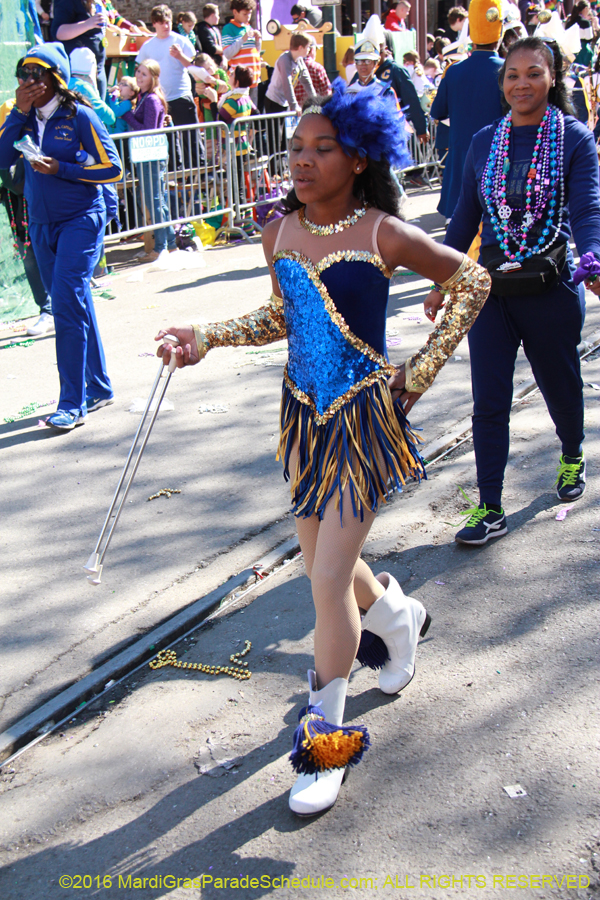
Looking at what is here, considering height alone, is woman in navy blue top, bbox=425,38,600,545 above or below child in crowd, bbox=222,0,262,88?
below

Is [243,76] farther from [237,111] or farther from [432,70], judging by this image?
[432,70]

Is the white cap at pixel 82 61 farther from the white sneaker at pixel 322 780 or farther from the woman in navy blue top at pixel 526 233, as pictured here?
the white sneaker at pixel 322 780

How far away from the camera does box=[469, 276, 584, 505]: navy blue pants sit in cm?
413

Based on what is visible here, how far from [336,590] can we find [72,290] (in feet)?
12.8

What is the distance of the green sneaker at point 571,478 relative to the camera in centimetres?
461

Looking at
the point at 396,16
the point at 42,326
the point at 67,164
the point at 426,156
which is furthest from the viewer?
the point at 396,16

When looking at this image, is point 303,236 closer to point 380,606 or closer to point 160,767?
point 380,606

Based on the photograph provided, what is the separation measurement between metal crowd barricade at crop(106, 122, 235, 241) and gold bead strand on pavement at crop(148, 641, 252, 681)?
6.95m

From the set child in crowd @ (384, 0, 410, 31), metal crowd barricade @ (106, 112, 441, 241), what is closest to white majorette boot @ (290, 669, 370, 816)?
metal crowd barricade @ (106, 112, 441, 241)

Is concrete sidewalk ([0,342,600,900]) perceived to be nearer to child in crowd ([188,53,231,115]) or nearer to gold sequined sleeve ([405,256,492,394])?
gold sequined sleeve ([405,256,492,394])

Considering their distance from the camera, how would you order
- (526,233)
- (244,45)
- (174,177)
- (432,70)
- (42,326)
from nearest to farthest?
(526,233)
(42,326)
(174,177)
(244,45)
(432,70)

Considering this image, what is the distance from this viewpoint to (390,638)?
3.14 metres

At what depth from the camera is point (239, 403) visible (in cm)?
628

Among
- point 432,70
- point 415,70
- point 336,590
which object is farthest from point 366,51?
point 336,590
